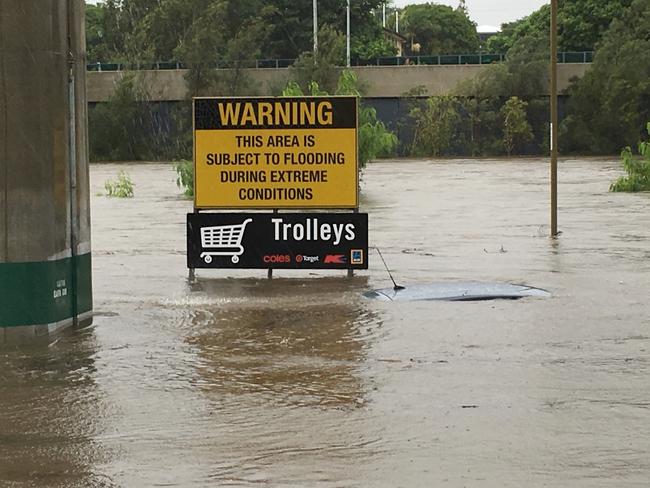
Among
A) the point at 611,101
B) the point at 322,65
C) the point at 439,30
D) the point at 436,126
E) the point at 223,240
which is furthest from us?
the point at 439,30

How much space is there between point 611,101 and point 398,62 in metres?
15.4

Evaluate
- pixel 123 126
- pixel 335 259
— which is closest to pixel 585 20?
pixel 123 126

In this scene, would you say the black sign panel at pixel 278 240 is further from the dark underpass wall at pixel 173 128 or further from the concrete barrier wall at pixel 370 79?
the concrete barrier wall at pixel 370 79

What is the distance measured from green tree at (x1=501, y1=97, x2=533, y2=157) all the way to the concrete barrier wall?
4.04 meters

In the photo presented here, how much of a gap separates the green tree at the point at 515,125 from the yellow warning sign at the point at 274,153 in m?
61.2

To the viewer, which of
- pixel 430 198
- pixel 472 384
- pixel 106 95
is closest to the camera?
pixel 472 384

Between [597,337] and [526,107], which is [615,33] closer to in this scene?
[526,107]

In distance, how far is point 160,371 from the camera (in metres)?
9.95

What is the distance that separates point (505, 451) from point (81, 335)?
535 cm

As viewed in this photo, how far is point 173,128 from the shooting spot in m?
81.9

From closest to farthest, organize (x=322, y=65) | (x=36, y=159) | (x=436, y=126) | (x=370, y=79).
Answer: (x=36, y=159) < (x=436, y=126) < (x=322, y=65) < (x=370, y=79)

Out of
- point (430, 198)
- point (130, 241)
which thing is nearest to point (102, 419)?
Answer: point (130, 241)

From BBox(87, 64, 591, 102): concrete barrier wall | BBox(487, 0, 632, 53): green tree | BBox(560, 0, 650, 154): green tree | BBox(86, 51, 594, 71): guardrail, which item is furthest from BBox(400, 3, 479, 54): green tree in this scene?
BBox(560, 0, 650, 154): green tree

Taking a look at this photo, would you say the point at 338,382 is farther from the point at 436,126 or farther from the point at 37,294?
the point at 436,126
